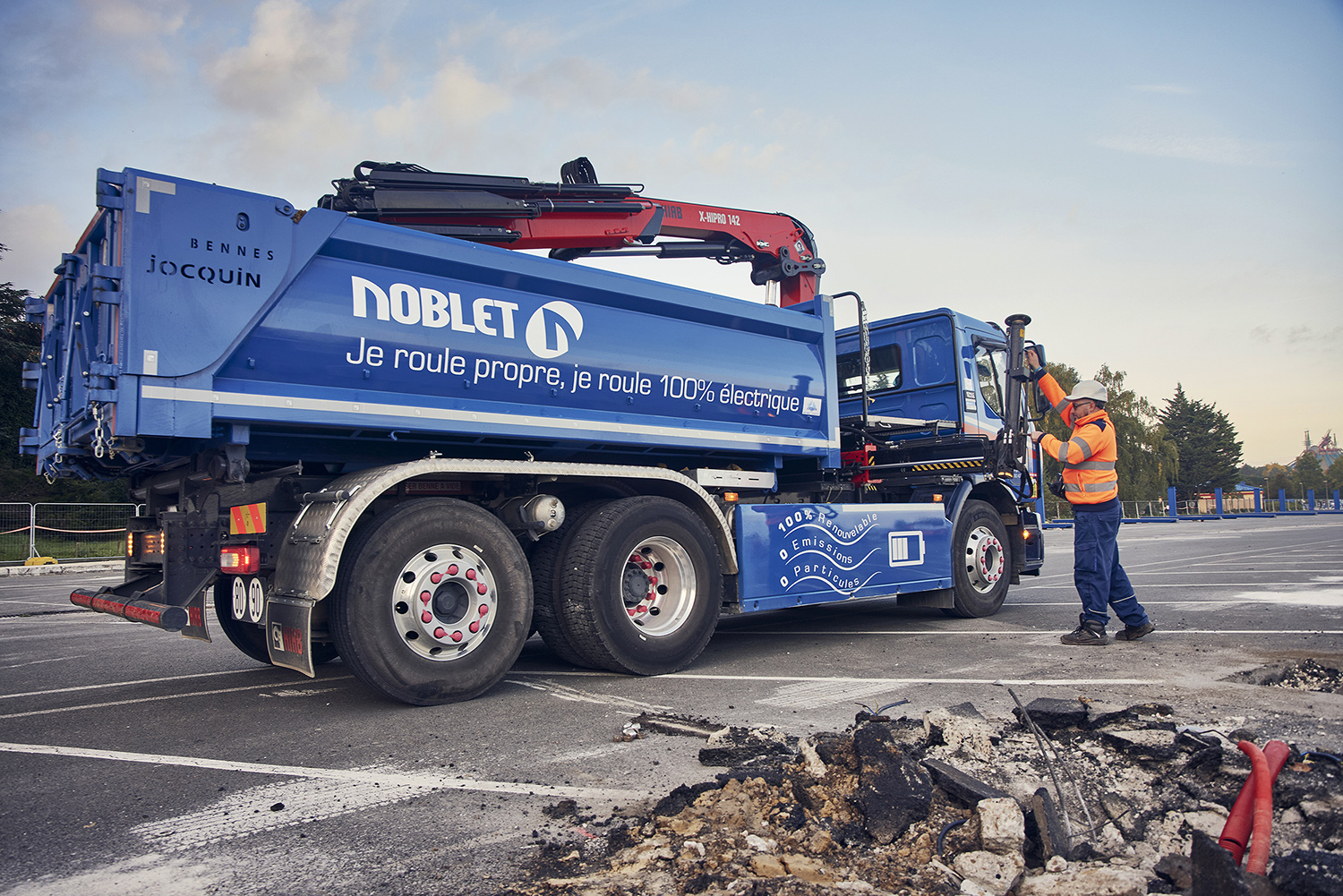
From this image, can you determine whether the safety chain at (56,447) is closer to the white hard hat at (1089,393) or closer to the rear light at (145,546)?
the rear light at (145,546)

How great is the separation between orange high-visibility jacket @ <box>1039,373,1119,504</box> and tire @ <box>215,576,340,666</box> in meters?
5.54

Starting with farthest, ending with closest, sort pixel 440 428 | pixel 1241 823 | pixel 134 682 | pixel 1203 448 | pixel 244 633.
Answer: pixel 1203 448 → pixel 244 633 → pixel 134 682 → pixel 440 428 → pixel 1241 823

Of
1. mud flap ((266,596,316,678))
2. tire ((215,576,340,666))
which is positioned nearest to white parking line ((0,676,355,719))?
tire ((215,576,340,666))

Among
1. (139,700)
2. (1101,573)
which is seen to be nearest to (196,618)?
(139,700)

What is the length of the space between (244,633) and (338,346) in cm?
262

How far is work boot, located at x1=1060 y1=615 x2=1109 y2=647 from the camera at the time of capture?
20.8ft

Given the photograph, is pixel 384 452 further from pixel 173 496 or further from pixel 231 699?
pixel 231 699

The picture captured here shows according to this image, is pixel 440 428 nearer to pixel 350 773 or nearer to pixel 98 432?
pixel 98 432

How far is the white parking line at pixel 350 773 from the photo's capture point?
319cm

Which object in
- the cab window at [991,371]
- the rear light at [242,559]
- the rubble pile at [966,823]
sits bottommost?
the rubble pile at [966,823]

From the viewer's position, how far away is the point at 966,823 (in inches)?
105

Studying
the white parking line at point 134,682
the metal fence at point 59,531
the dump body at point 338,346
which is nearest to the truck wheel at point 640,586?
the dump body at point 338,346

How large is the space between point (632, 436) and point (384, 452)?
1.58 metres

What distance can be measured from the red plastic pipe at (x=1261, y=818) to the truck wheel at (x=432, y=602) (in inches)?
139
